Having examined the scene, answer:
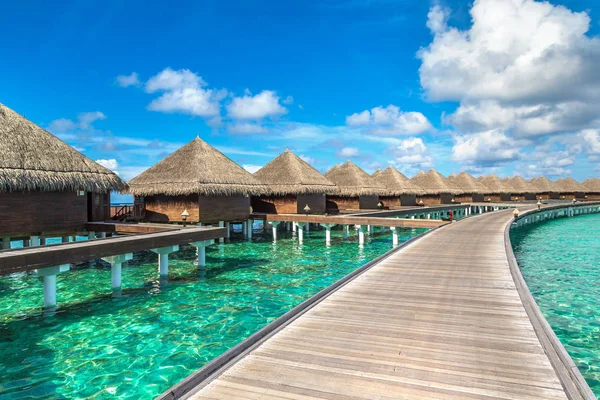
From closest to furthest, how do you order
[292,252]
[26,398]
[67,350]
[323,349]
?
[323,349]
[26,398]
[67,350]
[292,252]

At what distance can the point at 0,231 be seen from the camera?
496 inches

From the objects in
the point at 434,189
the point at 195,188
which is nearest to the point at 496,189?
the point at 434,189

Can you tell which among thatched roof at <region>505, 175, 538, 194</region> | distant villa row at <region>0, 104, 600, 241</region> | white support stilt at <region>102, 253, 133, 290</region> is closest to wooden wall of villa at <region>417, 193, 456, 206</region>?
distant villa row at <region>0, 104, 600, 241</region>

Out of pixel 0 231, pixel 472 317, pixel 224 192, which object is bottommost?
pixel 472 317

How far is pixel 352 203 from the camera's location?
34094mm

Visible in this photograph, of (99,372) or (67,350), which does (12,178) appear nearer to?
(67,350)

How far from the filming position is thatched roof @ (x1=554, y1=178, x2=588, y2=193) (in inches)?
2539

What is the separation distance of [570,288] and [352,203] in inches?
913

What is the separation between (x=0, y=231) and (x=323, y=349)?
13.4 meters

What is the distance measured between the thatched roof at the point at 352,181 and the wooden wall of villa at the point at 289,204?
3.87 meters

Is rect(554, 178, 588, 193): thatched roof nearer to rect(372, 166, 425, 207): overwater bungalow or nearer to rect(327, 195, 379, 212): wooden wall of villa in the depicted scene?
rect(372, 166, 425, 207): overwater bungalow

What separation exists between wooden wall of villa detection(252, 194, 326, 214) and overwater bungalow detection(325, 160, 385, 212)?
435 cm

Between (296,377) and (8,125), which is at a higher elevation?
(8,125)

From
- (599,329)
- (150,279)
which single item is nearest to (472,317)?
(599,329)
